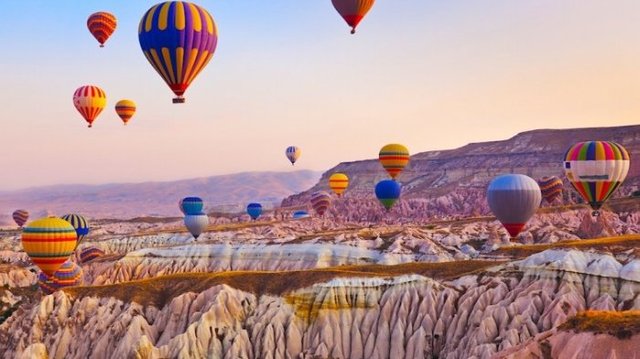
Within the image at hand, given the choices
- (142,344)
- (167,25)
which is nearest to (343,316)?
(142,344)

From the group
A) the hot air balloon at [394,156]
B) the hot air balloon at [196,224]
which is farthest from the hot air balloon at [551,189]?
the hot air balloon at [196,224]

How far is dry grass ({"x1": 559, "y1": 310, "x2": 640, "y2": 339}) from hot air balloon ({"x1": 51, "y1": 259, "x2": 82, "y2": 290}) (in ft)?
214

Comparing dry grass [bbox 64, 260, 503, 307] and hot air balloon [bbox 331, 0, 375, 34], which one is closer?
dry grass [bbox 64, 260, 503, 307]

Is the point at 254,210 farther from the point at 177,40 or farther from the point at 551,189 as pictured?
the point at 177,40

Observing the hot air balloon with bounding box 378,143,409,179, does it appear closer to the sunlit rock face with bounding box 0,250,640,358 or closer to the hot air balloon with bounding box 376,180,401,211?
the hot air balloon with bounding box 376,180,401,211

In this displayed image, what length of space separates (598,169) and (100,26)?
6899 centimetres

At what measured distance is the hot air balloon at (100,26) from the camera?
99312mm

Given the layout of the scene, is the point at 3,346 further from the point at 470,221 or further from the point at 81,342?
the point at 470,221

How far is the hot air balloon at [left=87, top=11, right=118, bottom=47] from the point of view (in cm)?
9931

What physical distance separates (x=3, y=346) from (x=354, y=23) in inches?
1801

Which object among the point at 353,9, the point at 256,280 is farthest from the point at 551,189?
the point at 256,280

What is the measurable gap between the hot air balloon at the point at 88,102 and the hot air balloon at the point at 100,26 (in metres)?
6.89

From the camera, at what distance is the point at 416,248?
308ft

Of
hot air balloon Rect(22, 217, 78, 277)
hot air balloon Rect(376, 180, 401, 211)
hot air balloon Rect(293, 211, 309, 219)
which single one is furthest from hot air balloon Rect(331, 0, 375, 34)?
hot air balloon Rect(293, 211, 309, 219)
